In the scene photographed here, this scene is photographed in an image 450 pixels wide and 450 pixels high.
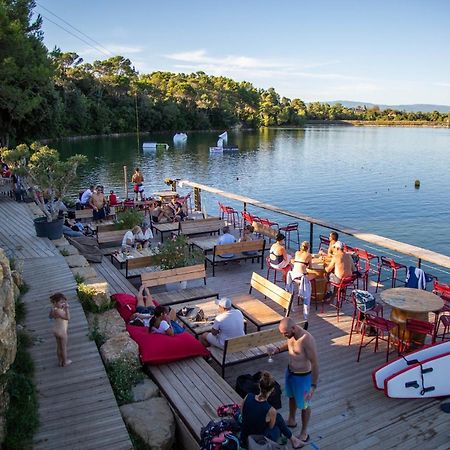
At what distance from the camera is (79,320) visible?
7566 millimetres

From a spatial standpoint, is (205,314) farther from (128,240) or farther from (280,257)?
(128,240)

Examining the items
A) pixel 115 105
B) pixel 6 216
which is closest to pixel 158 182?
pixel 6 216

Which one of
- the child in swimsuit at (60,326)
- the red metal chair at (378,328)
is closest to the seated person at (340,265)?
the red metal chair at (378,328)

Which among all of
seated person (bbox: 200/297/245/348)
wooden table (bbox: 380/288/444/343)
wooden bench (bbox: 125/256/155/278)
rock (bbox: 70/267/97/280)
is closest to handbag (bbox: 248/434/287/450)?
seated person (bbox: 200/297/245/348)

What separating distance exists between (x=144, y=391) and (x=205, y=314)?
241 cm

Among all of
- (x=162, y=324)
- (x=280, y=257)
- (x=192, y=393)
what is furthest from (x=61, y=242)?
(x=192, y=393)

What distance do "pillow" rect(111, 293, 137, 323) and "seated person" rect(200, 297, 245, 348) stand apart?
5.07 feet

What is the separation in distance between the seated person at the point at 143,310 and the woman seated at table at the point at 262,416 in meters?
3.30

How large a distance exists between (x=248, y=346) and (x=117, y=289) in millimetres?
3682

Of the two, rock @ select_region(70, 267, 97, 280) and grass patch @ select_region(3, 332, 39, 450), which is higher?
rock @ select_region(70, 267, 97, 280)

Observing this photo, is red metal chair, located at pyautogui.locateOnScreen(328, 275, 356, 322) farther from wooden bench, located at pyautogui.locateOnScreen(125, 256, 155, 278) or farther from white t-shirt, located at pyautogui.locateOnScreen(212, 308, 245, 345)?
wooden bench, located at pyautogui.locateOnScreen(125, 256, 155, 278)

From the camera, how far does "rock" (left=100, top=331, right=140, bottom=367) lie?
21.1 ft

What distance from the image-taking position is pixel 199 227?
1388 cm

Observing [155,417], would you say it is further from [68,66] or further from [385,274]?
[68,66]
